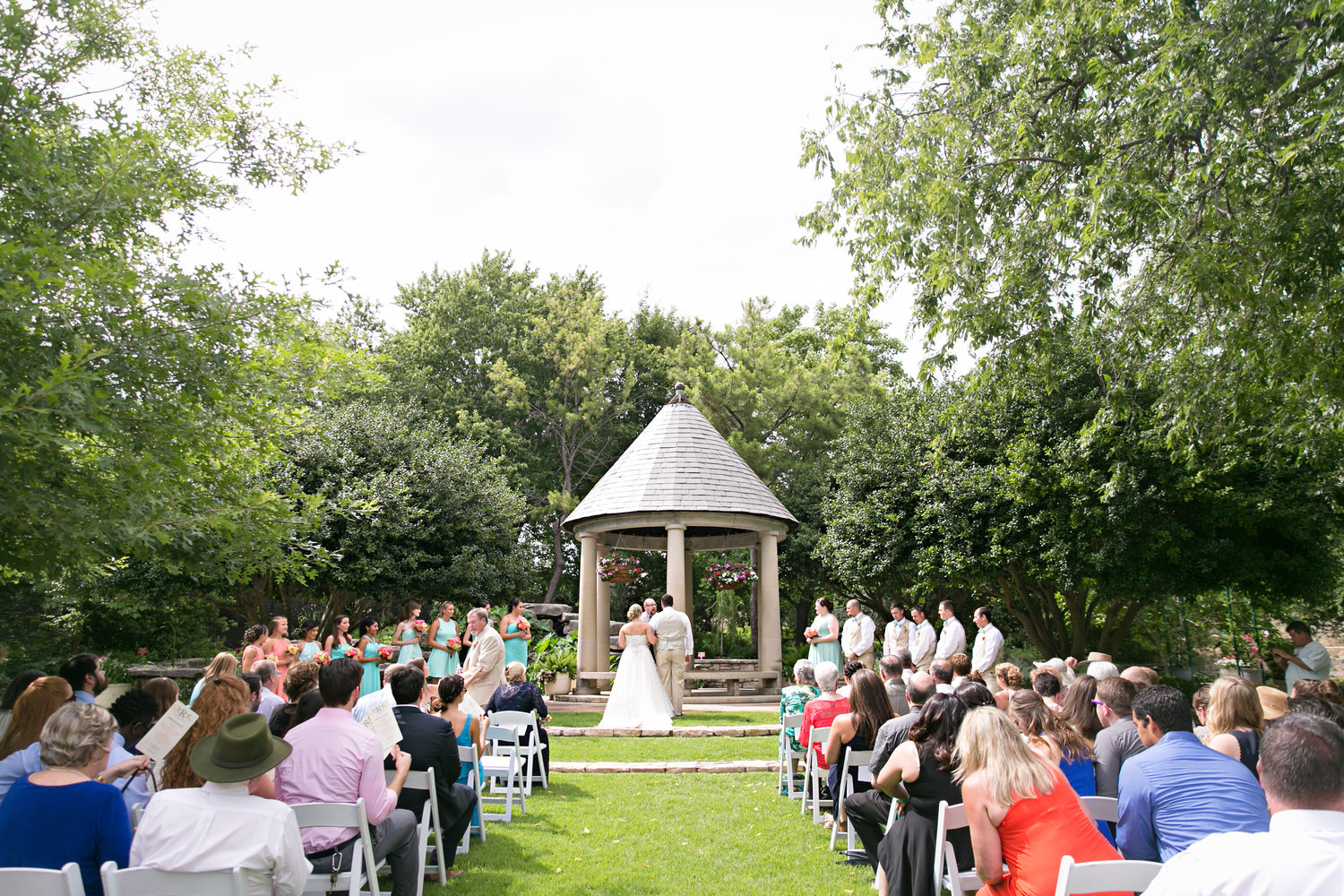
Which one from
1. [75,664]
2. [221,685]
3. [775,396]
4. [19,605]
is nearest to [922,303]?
[221,685]

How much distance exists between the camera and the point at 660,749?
1184 centimetres

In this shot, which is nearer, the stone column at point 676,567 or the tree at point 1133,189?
the tree at point 1133,189

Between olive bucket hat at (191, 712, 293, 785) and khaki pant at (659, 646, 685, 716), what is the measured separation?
11138 mm

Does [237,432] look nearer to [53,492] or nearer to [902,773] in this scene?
[53,492]

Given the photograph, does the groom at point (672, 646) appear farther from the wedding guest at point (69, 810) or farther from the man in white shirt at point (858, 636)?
the wedding guest at point (69, 810)

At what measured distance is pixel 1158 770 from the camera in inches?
160

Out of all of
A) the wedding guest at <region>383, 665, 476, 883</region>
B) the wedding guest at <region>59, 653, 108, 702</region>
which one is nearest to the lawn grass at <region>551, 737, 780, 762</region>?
the wedding guest at <region>383, 665, 476, 883</region>

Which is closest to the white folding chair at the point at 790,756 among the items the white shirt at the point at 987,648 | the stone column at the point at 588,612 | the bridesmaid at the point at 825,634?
the white shirt at the point at 987,648

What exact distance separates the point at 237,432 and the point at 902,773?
747 centimetres

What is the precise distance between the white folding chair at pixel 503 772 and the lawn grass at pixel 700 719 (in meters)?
5.21

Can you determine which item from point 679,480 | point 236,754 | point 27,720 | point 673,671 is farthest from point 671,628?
point 236,754

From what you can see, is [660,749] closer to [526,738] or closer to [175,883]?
[526,738]

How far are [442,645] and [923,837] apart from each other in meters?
9.55

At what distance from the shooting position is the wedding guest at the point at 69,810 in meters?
3.52
